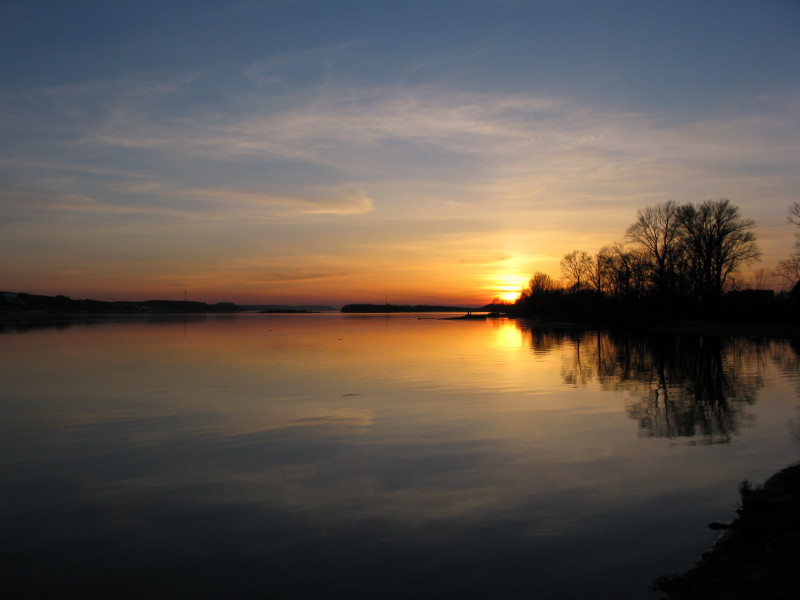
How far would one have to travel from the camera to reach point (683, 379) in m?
20.6

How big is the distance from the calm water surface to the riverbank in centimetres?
29

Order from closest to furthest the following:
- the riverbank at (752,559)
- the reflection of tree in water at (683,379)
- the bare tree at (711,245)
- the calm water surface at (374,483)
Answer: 1. the riverbank at (752,559)
2. the calm water surface at (374,483)
3. the reflection of tree in water at (683,379)
4. the bare tree at (711,245)

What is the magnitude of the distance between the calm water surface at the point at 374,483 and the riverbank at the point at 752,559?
286 millimetres

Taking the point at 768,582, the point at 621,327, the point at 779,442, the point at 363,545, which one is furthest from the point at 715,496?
the point at 621,327

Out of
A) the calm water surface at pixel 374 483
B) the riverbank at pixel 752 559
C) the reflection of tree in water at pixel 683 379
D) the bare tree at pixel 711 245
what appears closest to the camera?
the riverbank at pixel 752 559

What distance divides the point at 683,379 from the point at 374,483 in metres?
15.7

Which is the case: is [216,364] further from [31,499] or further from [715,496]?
[715,496]

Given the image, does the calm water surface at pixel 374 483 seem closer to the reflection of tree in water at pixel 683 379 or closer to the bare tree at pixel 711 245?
the reflection of tree in water at pixel 683 379

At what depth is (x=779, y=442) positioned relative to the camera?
11016 millimetres

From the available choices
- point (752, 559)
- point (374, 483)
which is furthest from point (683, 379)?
point (752, 559)

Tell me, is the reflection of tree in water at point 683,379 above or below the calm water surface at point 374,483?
above

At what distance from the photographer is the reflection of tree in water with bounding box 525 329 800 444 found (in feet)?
43.1

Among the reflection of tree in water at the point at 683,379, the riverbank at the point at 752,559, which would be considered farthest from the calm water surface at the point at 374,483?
the riverbank at the point at 752,559

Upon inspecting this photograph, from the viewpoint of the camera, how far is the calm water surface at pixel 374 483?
20.1 ft
